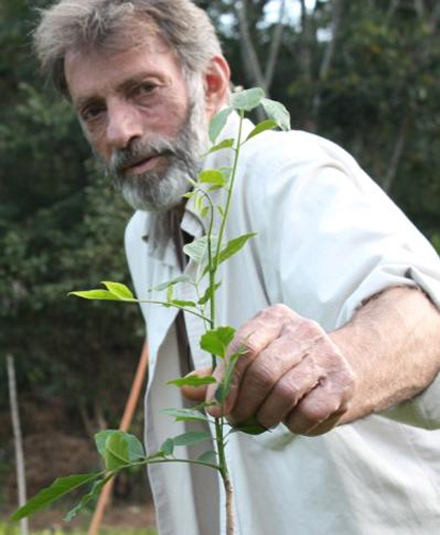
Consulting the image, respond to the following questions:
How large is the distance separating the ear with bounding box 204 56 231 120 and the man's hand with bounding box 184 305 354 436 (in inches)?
55.5


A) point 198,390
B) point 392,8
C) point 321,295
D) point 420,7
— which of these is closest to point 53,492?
point 198,390

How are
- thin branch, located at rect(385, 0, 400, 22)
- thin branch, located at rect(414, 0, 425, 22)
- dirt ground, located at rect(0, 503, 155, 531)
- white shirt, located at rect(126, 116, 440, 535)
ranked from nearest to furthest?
white shirt, located at rect(126, 116, 440, 535), dirt ground, located at rect(0, 503, 155, 531), thin branch, located at rect(385, 0, 400, 22), thin branch, located at rect(414, 0, 425, 22)

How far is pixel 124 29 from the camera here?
2297 millimetres

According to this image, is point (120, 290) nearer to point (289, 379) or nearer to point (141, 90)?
point (289, 379)

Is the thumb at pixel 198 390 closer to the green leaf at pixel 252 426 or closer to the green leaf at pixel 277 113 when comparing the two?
the green leaf at pixel 252 426

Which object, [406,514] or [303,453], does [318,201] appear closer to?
[303,453]

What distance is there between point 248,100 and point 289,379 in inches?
12.5

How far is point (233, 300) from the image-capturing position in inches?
81.4

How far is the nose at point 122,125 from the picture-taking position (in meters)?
2.29

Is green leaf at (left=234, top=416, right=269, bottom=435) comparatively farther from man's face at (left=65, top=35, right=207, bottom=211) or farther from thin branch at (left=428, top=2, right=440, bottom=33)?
thin branch at (left=428, top=2, right=440, bottom=33)

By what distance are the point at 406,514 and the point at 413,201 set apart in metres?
9.62

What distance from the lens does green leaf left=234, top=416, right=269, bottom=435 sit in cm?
121

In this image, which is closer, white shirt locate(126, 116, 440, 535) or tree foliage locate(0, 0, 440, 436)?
white shirt locate(126, 116, 440, 535)

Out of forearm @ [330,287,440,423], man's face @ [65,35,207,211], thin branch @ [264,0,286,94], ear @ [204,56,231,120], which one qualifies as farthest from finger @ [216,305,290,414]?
thin branch @ [264,0,286,94]
